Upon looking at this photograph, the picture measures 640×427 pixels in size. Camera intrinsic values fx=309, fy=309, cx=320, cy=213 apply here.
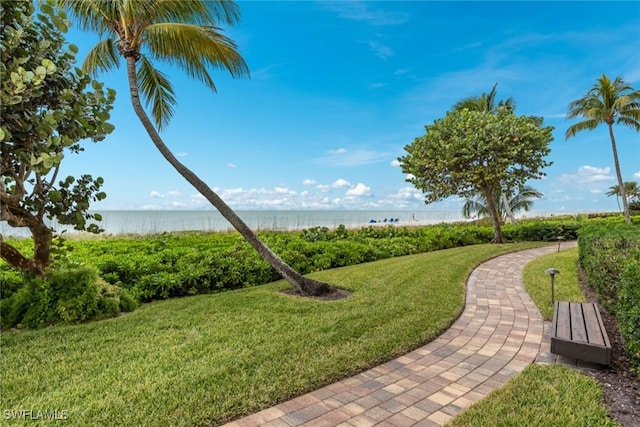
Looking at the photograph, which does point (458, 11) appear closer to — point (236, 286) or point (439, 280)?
point (439, 280)

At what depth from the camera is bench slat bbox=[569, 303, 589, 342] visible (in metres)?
3.00

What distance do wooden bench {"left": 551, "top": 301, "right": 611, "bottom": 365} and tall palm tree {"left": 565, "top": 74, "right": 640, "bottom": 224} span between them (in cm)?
1423

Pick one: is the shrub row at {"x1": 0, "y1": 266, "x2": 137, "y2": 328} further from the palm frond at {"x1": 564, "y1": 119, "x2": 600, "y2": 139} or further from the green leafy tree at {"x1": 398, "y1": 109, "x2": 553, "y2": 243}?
the palm frond at {"x1": 564, "y1": 119, "x2": 600, "y2": 139}

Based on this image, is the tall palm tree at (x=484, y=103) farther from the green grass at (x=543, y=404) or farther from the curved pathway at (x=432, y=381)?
the green grass at (x=543, y=404)

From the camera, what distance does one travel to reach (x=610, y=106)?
13.4 metres

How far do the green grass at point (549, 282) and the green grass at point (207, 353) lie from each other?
4.28ft

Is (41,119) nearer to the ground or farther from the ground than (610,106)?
nearer to the ground

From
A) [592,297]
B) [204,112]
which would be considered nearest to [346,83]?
[204,112]

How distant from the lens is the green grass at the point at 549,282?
504 cm

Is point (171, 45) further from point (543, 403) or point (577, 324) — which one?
point (577, 324)

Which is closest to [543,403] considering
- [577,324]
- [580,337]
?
[580,337]

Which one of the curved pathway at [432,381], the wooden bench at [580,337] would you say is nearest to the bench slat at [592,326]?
the wooden bench at [580,337]

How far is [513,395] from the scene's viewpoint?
8.00 feet

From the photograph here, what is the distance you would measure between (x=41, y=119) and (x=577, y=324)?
5755 mm
